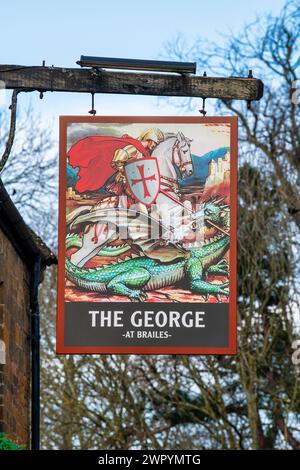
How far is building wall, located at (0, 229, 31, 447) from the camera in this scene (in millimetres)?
18562

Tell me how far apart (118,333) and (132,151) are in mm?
1733

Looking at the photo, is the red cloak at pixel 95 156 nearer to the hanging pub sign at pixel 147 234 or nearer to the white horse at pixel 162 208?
the hanging pub sign at pixel 147 234

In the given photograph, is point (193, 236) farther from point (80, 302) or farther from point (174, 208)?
point (80, 302)

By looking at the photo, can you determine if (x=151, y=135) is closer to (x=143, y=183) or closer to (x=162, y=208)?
(x=143, y=183)

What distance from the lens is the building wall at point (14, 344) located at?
18562 millimetres

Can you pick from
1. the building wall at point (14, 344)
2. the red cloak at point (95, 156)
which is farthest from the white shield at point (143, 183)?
the building wall at point (14, 344)

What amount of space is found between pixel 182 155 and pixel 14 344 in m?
6.85

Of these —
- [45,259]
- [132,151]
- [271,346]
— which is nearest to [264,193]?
[271,346]

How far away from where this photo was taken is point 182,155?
44.5 ft

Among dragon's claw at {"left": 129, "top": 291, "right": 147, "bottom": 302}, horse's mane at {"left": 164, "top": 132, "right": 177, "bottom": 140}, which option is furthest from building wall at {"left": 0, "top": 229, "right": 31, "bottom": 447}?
dragon's claw at {"left": 129, "top": 291, "right": 147, "bottom": 302}

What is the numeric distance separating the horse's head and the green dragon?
39cm

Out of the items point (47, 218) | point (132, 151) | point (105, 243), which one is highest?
point (47, 218)

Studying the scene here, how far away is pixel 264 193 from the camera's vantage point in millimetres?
37500

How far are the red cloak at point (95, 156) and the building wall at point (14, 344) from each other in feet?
16.1
